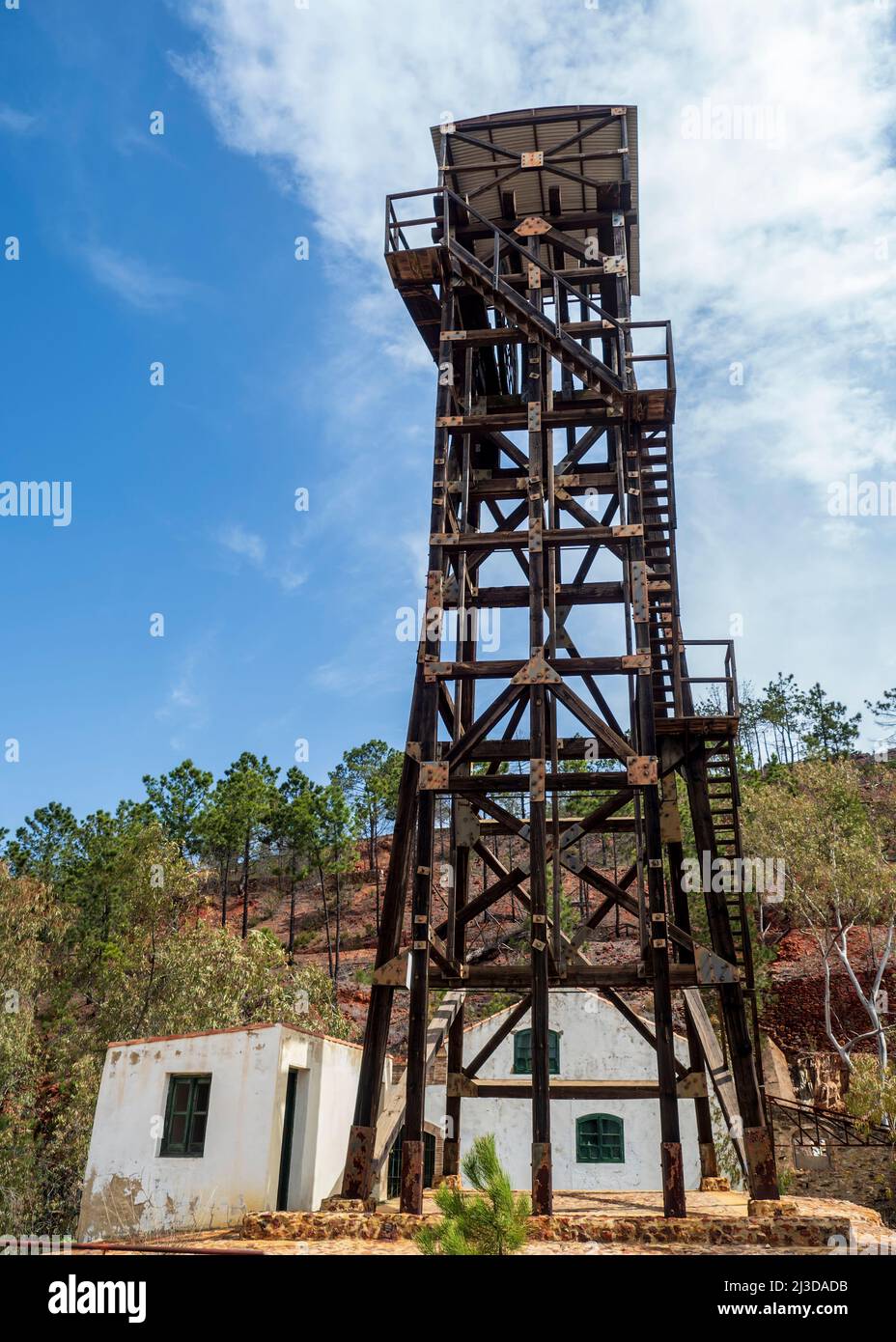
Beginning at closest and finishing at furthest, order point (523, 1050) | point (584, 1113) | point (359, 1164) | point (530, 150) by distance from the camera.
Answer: point (359, 1164)
point (530, 150)
point (584, 1113)
point (523, 1050)

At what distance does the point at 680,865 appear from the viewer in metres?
15.6

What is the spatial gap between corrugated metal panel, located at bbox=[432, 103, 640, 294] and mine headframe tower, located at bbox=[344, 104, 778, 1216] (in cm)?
3

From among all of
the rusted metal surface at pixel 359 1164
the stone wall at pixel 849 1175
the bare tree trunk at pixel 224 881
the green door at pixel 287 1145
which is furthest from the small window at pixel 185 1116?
the bare tree trunk at pixel 224 881

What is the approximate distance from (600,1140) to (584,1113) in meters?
0.66

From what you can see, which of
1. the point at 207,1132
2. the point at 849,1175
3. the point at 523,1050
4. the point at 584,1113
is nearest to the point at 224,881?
the point at 523,1050

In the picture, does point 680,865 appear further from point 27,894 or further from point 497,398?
point 27,894

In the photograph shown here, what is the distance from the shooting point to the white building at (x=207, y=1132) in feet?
48.4

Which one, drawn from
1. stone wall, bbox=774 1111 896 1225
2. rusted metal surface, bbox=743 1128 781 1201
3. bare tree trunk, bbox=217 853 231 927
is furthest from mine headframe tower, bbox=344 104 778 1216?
bare tree trunk, bbox=217 853 231 927

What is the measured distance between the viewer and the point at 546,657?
44.8ft

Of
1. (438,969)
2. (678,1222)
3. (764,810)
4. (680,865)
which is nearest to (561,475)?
(680,865)

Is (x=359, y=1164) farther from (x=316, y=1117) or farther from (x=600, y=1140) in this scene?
(x=600, y=1140)

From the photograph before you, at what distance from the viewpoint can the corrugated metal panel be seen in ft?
53.3

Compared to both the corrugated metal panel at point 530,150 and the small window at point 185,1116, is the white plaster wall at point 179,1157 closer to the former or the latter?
the small window at point 185,1116
